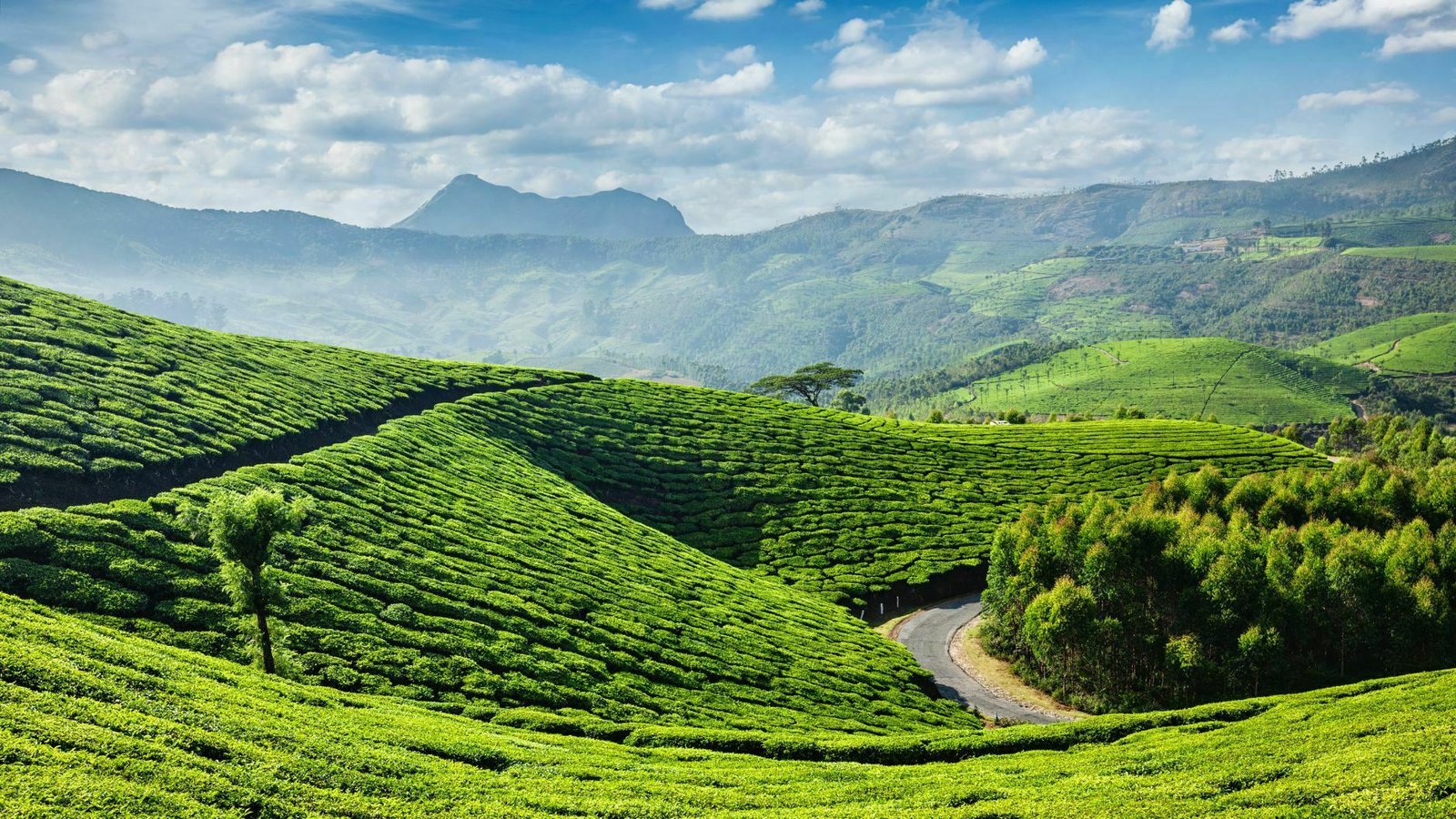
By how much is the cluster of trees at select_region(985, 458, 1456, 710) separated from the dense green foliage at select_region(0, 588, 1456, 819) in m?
17.8

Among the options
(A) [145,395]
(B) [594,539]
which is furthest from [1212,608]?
(A) [145,395]

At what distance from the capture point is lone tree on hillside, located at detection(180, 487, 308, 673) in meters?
30.4

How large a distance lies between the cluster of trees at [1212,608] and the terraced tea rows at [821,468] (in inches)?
647

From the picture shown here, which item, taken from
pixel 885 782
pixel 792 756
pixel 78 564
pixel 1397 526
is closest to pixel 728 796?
pixel 885 782

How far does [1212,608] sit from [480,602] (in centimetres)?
4525

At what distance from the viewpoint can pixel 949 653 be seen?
62000 millimetres

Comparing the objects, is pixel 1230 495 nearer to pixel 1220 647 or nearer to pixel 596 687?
pixel 1220 647

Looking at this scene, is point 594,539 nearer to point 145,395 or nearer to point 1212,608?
point 145,395

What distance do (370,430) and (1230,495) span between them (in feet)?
243

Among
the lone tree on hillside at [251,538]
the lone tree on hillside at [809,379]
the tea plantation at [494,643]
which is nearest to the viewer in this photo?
the tea plantation at [494,643]

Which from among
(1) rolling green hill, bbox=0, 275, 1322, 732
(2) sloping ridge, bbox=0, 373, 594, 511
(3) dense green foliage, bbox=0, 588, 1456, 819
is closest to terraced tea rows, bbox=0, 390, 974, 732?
(1) rolling green hill, bbox=0, 275, 1322, 732

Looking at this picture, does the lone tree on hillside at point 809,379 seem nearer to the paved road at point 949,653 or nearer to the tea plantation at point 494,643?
the tea plantation at point 494,643

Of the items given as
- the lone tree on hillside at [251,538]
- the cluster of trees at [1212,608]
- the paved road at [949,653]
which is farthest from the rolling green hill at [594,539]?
the cluster of trees at [1212,608]

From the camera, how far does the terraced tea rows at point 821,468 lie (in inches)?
3009
